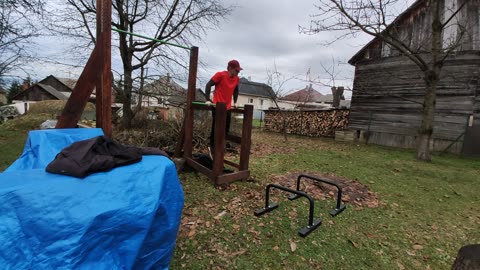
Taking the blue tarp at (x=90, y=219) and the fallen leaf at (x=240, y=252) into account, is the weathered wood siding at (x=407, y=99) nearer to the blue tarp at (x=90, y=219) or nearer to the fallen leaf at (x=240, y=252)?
the fallen leaf at (x=240, y=252)

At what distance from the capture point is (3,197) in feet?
4.42

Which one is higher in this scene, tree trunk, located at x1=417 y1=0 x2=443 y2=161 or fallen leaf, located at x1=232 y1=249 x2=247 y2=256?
tree trunk, located at x1=417 y1=0 x2=443 y2=161

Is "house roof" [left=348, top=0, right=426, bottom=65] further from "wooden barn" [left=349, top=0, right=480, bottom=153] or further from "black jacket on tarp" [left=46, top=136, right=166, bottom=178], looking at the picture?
Result: "black jacket on tarp" [left=46, top=136, right=166, bottom=178]

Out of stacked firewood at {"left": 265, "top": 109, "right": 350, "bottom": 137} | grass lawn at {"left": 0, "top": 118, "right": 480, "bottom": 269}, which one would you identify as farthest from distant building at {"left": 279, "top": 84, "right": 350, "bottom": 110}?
grass lawn at {"left": 0, "top": 118, "right": 480, "bottom": 269}

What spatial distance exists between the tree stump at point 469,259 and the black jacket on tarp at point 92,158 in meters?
2.29

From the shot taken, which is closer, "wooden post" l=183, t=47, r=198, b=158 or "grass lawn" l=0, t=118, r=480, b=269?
"grass lawn" l=0, t=118, r=480, b=269

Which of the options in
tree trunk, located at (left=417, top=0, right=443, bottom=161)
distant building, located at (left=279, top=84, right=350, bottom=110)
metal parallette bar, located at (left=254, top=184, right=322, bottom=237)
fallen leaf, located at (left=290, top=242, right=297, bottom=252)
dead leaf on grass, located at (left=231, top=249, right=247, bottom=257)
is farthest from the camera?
distant building, located at (left=279, top=84, right=350, bottom=110)

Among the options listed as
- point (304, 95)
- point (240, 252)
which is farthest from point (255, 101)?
point (240, 252)

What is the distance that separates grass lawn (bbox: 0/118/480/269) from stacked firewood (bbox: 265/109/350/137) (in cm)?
818

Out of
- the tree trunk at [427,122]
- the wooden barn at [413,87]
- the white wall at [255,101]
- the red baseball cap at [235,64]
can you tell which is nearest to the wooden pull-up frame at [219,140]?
the red baseball cap at [235,64]

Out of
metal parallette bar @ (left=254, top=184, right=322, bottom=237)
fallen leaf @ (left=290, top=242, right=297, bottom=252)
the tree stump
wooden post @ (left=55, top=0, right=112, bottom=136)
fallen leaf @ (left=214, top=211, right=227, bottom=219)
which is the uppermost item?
wooden post @ (left=55, top=0, right=112, bottom=136)

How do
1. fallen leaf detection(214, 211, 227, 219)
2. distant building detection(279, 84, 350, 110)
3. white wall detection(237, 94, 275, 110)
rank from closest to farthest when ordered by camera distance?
fallen leaf detection(214, 211, 227, 219) → distant building detection(279, 84, 350, 110) → white wall detection(237, 94, 275, 110)

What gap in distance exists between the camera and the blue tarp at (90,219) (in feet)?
4.32

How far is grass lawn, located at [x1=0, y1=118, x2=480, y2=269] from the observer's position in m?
2.56
